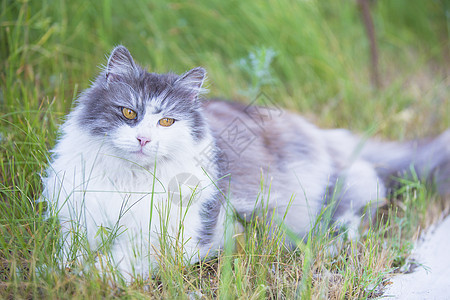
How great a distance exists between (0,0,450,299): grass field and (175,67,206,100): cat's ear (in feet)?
2.26

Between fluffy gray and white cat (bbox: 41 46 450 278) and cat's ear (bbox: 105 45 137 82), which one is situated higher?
cat's ear (bbox: 105 45 137 82)

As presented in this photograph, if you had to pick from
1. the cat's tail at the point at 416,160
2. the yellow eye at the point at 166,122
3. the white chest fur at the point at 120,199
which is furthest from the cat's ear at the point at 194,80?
the cat's tail at the point at 416,160

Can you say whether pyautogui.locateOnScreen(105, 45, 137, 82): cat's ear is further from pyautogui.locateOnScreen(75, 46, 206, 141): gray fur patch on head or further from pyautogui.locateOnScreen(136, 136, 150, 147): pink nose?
pyautogui.locateOnScreen(136, 136, 150, 147): pink nose

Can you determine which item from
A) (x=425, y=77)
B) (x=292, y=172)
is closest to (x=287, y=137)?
(x=292, y=172)

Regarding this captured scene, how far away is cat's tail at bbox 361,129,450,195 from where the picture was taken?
8.61 feet

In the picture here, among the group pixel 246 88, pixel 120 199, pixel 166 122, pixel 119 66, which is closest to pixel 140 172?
pixel 120 199

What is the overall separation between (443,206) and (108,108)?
225cm

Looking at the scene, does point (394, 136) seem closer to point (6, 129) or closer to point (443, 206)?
point (443, 206)

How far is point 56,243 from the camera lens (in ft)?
5.74

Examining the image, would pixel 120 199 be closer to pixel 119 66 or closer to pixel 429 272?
pixel 119 66

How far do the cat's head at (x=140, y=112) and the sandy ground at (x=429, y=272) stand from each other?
1155 millimetres

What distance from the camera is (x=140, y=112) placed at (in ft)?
5.63

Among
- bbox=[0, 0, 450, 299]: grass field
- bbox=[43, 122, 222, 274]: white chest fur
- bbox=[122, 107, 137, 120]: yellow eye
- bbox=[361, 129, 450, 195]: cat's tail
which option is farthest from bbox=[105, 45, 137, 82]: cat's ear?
bbox=[361, 129, 450, 195]: cat's tail

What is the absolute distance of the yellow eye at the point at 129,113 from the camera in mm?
1717
